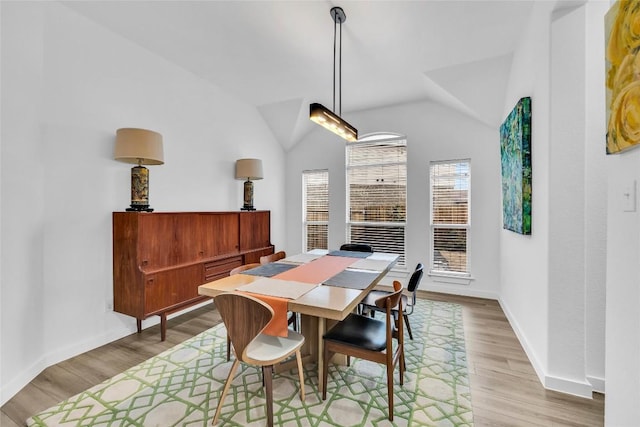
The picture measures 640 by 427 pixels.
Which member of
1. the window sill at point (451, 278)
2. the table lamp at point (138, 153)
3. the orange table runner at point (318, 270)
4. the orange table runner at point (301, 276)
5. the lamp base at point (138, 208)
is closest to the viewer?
the orange table runner at point (301, 276)

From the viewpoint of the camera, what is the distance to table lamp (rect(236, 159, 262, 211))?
13.7 ft

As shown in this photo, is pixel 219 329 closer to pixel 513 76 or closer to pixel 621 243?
pixel 621 243

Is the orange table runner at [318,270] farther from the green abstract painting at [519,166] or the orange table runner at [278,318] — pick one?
the green abstract painting at [519,166]

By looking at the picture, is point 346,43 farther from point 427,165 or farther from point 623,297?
point 623,297

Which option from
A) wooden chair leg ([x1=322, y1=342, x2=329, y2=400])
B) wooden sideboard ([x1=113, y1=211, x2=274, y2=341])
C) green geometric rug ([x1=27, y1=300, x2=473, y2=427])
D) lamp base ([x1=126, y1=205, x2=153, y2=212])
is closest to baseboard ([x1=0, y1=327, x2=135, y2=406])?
wooden sideboard ([x1=113, y1=211, x2=274, y2=341])

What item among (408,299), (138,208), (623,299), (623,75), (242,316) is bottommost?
(408,299)

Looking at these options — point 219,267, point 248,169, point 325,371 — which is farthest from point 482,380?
point 248,169

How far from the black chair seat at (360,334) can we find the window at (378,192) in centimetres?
280

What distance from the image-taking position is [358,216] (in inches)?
201

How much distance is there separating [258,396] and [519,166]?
3.05 meters

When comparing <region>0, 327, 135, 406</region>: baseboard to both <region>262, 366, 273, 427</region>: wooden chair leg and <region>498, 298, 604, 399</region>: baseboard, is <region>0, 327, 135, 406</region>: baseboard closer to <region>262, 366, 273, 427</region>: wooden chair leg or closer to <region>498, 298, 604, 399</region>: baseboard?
<region>262, 366, 273, 427</region>: wooden chair leg

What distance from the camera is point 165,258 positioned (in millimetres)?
2947

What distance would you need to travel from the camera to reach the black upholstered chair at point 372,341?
1774mm

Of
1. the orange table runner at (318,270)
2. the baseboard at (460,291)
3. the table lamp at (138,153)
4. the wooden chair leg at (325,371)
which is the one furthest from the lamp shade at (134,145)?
the baseboard at (460,291)
